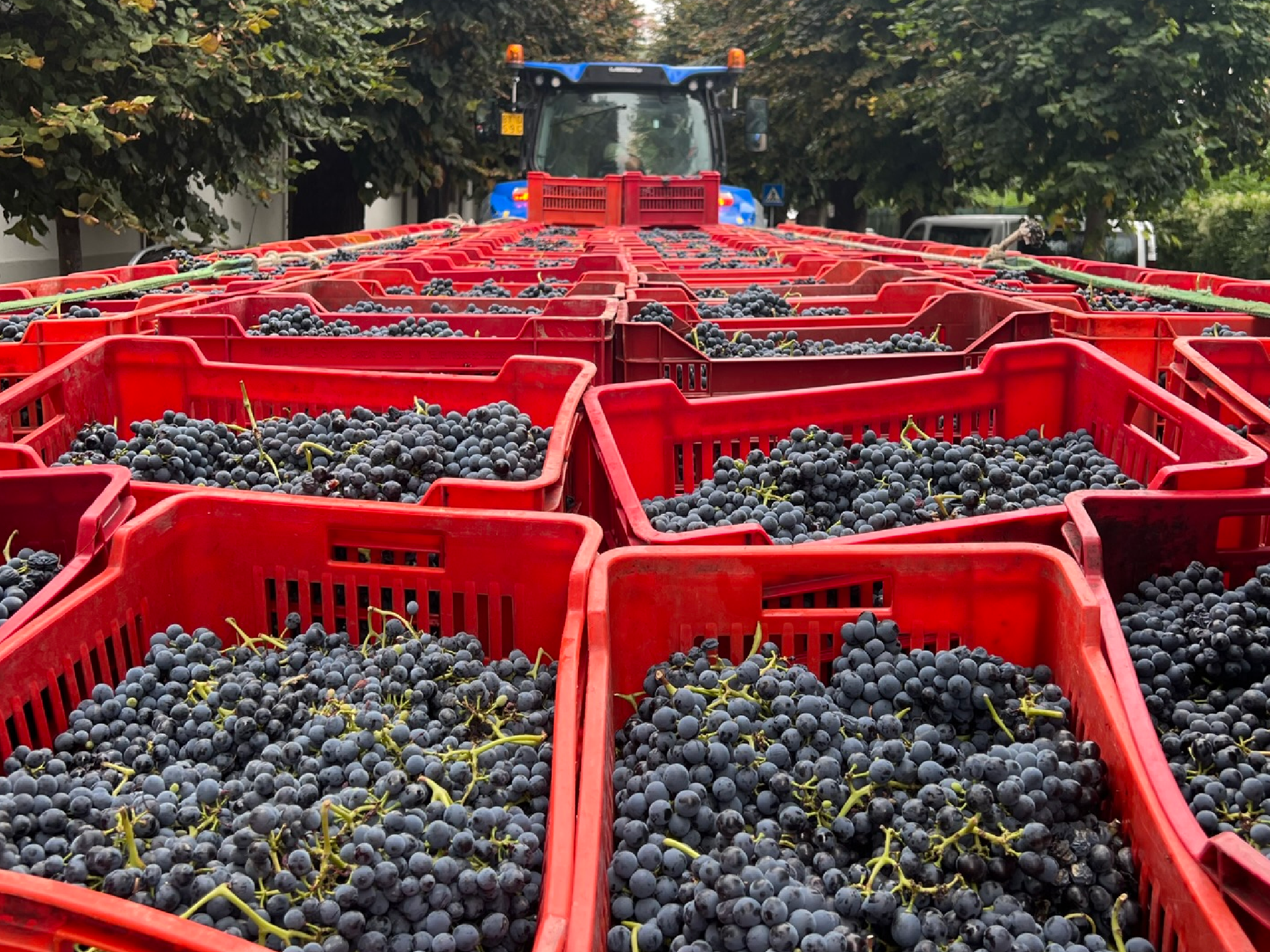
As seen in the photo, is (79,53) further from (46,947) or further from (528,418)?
(46,947)

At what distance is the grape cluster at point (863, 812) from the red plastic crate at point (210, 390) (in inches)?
33.1

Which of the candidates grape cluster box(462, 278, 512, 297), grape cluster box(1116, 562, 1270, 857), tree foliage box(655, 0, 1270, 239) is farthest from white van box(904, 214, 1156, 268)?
grape cluster box(1116, 562, 1270, 857)

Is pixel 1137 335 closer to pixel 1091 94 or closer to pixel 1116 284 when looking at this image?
pixel 1116 284

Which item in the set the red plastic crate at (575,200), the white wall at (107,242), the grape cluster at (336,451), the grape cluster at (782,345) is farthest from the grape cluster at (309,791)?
the red plastic crate at (575,200)

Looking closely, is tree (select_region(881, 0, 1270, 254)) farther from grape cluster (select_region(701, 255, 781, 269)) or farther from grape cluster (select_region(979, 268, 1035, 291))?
grape cluster (select_region(979, 268, 1035, 291))

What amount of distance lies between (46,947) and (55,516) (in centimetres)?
102

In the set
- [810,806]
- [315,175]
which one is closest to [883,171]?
[315,175]

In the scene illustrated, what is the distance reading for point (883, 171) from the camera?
52.9ft

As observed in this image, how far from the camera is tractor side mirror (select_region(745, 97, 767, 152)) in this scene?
438 inches

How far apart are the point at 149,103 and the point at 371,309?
376 cm

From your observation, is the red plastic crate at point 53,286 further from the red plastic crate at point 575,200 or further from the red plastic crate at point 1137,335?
the red plastic crate at point 575,200

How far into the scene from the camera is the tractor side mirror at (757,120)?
1112cm

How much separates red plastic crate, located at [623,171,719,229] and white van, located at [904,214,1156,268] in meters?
3.42

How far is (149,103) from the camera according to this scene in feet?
21.5
